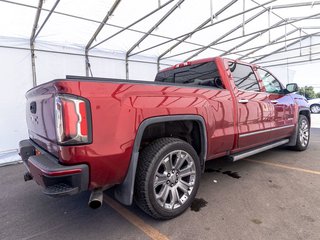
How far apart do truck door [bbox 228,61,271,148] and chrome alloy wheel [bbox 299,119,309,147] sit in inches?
67.0

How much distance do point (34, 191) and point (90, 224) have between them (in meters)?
1.54

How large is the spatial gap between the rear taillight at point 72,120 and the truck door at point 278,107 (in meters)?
3.22

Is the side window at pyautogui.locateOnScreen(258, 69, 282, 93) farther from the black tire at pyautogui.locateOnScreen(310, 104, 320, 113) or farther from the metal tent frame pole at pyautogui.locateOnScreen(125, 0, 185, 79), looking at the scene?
the black tire at pyautogui.locateOnScreen(310, 104, 320, 113)

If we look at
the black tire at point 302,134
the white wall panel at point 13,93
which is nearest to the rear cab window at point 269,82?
the black tire at point 302,134

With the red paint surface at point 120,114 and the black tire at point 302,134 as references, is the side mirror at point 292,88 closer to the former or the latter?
the black tire at point 302,134

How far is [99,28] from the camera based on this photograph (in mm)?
7211

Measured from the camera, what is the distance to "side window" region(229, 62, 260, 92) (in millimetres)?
3221

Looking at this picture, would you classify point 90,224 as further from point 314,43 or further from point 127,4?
point 314,43

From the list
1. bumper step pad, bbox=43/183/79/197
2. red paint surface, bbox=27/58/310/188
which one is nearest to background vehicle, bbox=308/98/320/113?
red paint surface, bbox=27/58/310/188

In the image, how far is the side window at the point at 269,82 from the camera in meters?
3.90

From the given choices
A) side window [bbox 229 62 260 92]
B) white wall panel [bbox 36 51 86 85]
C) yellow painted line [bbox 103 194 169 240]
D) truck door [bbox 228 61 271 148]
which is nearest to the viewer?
yellow painted line [bbox 103 194 169 240]

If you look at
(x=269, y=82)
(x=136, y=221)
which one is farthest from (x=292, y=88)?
(x=136, y=221)

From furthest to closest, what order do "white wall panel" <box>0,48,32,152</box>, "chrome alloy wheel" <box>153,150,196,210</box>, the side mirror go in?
"white wall panel" <box>0,48,32,152</box>, the side mirror, "chrome alloy wheel" <box>153,150,196,210</box>

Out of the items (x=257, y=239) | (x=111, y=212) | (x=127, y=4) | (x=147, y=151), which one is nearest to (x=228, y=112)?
(x=147, y=151)
